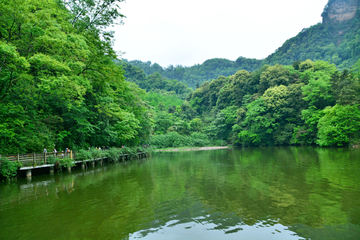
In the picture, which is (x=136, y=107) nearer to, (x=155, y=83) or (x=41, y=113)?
(x=41, y=113)

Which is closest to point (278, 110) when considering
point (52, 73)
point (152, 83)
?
point (52, 73)

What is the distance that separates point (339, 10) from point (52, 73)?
406 ft

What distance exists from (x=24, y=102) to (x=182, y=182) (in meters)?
12.2

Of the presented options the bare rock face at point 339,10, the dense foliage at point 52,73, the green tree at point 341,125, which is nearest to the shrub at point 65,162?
the dense foliage at point 52,73

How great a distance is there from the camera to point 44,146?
18.2m

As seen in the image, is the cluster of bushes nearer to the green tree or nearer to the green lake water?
the green lake water

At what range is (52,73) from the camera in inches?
655

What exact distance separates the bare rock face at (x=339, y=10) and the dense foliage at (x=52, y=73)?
369 feet

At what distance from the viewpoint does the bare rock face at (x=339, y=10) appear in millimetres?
100250

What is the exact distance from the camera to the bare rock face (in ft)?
329

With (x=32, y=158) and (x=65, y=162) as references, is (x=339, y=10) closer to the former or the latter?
(x=65, y=162)

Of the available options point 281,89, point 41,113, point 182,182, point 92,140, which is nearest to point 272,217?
point 182,182

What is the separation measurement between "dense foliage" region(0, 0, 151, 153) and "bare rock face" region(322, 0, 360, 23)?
369ft

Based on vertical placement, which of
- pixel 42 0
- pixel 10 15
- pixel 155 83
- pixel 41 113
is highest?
pixel 155 83
